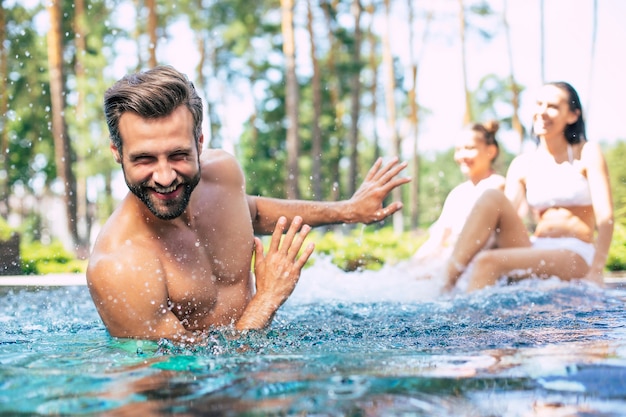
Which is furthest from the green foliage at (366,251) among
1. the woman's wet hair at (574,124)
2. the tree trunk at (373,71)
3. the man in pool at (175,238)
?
the tree trunk at (373,71)

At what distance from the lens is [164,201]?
2.83 meters

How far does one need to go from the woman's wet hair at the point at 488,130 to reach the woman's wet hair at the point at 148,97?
3842mm

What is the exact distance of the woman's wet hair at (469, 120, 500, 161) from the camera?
20.7ft

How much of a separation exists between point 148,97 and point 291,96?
13334mm

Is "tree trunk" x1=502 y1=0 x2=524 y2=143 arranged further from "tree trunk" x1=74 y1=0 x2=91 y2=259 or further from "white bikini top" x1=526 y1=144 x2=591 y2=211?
"white bikini top" x1=526 y1=144 x2=591 y2=211

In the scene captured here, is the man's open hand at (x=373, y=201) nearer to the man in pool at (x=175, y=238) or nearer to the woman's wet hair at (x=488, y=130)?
the man in pool at (x=175, y=238)

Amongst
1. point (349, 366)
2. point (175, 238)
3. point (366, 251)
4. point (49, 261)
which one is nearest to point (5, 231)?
point (49, 261)

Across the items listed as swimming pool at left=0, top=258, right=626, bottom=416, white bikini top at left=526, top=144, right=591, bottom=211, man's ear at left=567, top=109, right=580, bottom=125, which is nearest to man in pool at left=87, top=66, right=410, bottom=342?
swimming pool at left=0, top=258, right=626, bottom=416

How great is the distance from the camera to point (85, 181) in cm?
2645

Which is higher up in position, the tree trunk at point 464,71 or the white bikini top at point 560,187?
the tree trunk at point 464,71

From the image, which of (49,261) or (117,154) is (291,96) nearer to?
(49,261)

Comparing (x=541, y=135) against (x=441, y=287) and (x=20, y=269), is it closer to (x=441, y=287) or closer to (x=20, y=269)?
(x=441, y=287)

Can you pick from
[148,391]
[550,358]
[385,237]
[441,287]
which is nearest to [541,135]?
[441,287]

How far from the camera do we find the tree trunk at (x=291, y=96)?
15969 mm
